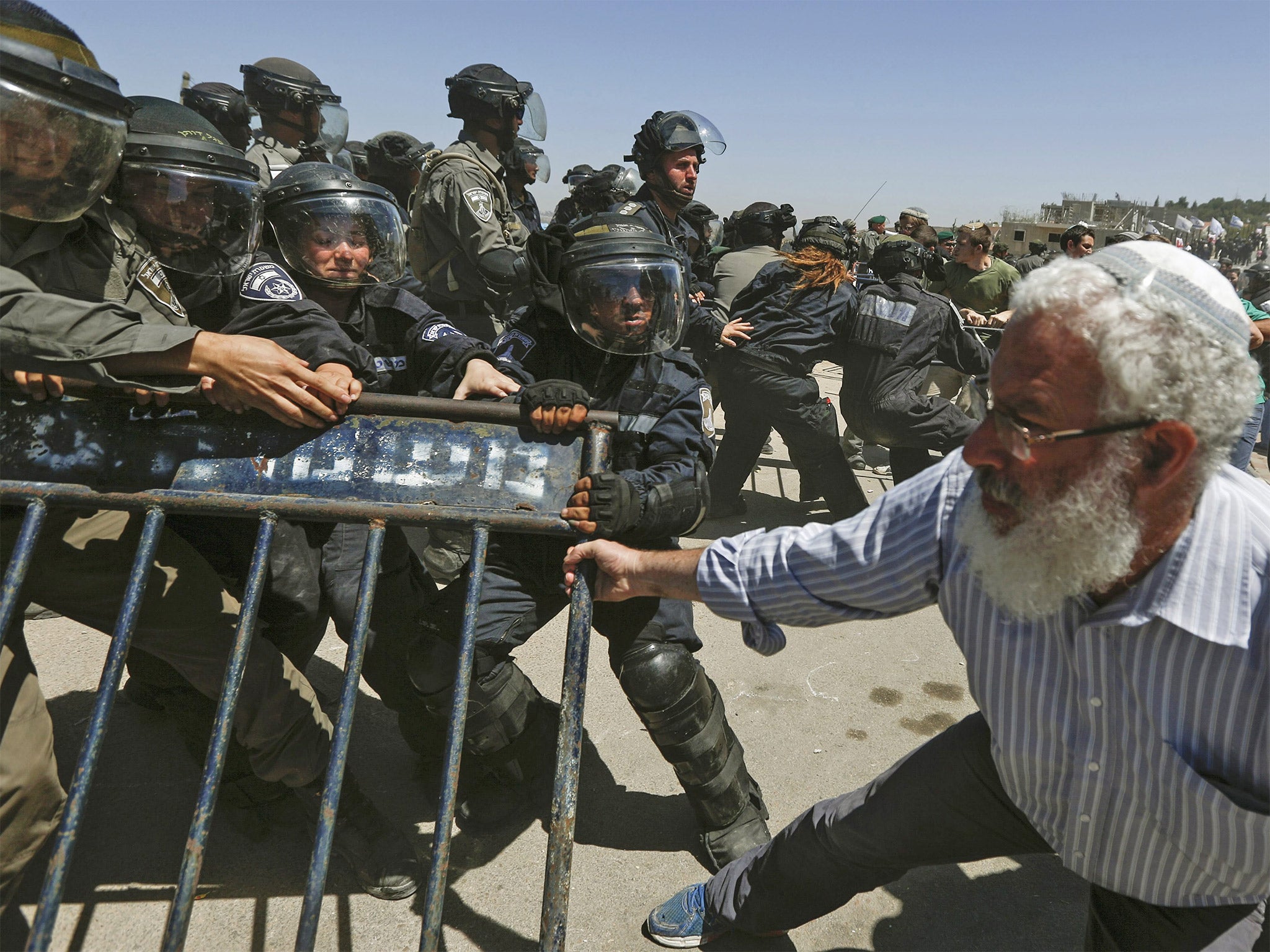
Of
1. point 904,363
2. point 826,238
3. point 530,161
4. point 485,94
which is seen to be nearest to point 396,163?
point 530,161

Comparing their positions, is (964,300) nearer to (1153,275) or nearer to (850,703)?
(850,703)

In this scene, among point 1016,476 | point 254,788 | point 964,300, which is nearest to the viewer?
point 1016,476

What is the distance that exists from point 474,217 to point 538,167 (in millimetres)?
2312

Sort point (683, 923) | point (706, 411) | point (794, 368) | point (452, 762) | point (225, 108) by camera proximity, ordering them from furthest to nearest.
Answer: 1. point (225, 108)
2. point (794, 368)
3. point (706, 411)
4. point (683, 923)
5. point (452, 762)

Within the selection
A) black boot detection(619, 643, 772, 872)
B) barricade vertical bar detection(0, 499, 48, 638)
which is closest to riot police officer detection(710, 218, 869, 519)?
black boot detection(619, 643, 772, 872)

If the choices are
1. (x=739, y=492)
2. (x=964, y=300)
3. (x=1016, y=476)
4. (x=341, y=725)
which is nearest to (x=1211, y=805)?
(x=1016, y=476)

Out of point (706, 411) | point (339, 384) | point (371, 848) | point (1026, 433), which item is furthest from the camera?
point (706, 411)

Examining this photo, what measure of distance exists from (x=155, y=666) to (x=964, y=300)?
7.41m

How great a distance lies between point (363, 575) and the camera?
1.89m

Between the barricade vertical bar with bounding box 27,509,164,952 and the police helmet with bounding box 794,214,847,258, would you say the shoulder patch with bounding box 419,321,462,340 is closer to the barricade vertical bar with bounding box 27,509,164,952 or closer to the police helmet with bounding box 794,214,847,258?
the barricade vertical bar with bounding box 27,509,164,952

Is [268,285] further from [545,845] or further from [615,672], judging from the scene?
[545,845]

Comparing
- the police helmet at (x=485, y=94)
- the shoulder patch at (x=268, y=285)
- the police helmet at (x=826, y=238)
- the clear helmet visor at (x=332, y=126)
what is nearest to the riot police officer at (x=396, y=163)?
the clear helmet visor at (x=332, y=126)

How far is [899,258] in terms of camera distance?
557 cm

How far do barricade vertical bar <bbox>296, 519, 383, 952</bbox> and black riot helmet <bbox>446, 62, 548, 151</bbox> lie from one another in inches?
151
